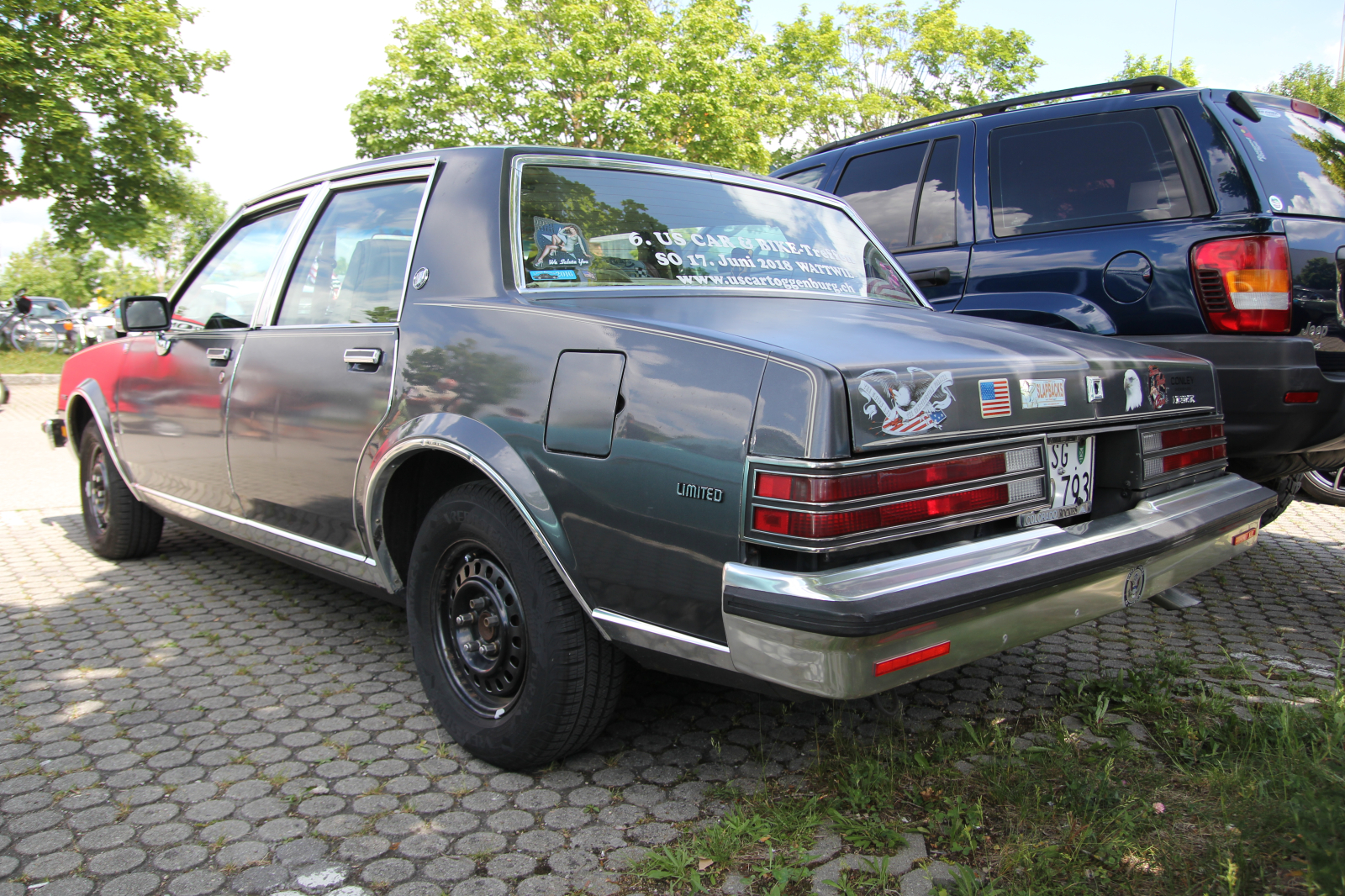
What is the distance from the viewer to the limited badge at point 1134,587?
245 cm

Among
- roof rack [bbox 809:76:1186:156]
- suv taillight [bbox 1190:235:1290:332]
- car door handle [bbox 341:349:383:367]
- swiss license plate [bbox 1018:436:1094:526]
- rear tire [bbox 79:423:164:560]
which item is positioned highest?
roof rack [bbox 809:76:1186:156]

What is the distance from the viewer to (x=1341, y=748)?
2.35 m

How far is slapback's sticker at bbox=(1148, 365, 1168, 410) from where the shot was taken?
2.70m

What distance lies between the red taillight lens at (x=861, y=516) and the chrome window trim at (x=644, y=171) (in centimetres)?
102

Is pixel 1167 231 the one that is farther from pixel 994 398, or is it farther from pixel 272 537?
pixel 272 537

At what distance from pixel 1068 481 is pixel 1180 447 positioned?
0.61 m

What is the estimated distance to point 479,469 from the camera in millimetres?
2533

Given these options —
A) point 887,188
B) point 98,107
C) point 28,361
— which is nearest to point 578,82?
point 98,107

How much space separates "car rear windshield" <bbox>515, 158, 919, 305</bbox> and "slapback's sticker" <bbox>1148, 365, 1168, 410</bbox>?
95 cm

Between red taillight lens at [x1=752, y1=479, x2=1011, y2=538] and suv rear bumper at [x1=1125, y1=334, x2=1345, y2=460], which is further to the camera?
suv rear bumper at [x1=1125, y1=334, x2=1345, y2=460]

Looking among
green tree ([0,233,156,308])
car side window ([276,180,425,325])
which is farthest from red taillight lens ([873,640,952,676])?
green tree ([0,233,156,308])

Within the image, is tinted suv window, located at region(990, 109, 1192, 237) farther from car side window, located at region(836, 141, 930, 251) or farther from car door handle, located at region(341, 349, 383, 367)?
car door handle, located at region(341, 349, 383, 367)

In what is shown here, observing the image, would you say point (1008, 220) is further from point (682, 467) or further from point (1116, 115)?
point (682, 467)

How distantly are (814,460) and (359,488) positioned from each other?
1689 millimetres
